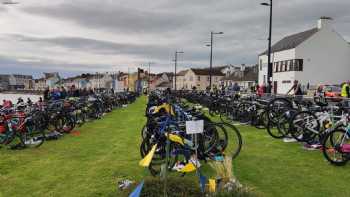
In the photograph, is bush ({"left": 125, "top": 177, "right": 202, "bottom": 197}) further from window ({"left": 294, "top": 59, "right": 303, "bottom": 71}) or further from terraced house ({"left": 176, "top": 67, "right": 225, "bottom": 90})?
terraced house ({"left": 176, "top": 67, "right": 225, "bottom": 90})

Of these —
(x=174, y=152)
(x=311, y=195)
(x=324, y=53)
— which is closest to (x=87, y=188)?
(x=174, y=152)

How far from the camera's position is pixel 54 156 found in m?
7.59

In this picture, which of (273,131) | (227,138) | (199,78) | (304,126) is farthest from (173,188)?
(199,78)

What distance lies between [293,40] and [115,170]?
3837cm

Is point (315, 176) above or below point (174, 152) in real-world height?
below

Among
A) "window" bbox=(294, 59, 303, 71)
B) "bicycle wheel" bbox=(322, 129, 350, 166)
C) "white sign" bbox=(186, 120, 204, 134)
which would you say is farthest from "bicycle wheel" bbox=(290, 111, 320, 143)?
"window" bbox=(294, 59, 303, 71)

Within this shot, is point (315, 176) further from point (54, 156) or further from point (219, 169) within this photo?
point (54, 156)

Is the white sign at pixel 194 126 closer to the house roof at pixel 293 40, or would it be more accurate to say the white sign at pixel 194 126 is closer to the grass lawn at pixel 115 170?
the grass lawn at pixel 115 170

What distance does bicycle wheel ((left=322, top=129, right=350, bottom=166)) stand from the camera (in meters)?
6.30

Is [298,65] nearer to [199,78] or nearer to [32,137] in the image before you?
[32,137]

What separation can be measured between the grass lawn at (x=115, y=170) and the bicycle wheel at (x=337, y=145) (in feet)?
0.51

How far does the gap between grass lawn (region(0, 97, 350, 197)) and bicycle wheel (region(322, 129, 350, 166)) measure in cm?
16

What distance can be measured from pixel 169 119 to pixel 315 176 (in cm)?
265

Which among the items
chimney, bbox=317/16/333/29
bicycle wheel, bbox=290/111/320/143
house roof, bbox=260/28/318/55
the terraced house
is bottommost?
bicycle wheel, bbox=290/111/320/143
